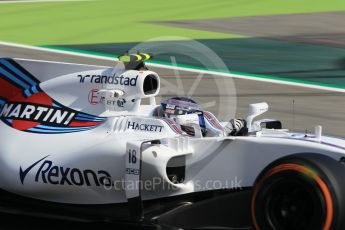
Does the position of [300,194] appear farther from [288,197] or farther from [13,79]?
[13,79]

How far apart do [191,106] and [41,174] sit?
156 cm

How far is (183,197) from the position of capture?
23.4ft

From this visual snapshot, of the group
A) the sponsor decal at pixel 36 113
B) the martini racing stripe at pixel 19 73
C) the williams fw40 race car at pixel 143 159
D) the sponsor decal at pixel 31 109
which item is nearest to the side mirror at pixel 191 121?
the williams fw40 race car at pixel 143 159

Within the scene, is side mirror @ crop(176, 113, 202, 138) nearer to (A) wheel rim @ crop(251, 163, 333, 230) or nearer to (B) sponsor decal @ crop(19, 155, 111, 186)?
(B) sponsor decal @ crop(19, 155, 111, 186)

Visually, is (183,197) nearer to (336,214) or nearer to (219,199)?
(219,199)

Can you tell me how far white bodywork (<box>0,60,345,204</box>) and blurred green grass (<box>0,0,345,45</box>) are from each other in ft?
38.6

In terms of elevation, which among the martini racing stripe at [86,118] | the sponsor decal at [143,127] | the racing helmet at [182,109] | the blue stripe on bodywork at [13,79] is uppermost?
the blue stripe on bodywork at [13,79]

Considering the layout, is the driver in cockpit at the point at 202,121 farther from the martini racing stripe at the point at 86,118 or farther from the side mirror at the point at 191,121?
the martini racing stripe at the point at 86,118

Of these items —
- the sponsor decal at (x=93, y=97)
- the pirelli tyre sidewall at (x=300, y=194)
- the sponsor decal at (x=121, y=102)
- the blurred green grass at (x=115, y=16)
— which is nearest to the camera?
the pirelli tyre sidewall at (x=300, y=194)

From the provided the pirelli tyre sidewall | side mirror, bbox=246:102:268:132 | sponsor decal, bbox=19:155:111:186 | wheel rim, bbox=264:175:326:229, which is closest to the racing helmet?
side mirror, bbox=246:102:268:132

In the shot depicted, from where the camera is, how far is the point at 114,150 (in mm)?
7340

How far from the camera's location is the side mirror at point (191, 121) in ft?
24.5

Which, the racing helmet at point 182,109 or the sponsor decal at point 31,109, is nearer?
the racing helmet at point 182,109

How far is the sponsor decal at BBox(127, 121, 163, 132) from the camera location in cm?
742
